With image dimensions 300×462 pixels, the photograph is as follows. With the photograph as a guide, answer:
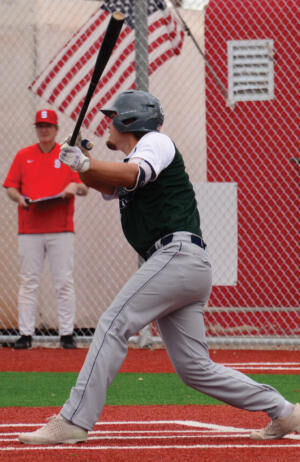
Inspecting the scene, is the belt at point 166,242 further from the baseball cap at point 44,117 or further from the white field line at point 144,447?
the baseball cap at point 44,117

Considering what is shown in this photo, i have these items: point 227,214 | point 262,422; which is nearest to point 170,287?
point 262,422

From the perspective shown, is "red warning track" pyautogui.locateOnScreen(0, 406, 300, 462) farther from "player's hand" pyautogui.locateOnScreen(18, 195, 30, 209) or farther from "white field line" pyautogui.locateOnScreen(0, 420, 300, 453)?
"player's hand" pyautogui.locateOnScreen(18, 195, 30, 209)

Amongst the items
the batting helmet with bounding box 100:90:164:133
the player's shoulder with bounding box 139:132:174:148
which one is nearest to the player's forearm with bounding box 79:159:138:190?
the player's shoulder with bounding box 139:132:174:148

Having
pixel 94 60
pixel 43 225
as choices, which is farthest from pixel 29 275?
pixel 94 60

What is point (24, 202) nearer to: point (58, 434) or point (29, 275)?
point (29, 275)

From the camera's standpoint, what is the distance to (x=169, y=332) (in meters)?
5.02

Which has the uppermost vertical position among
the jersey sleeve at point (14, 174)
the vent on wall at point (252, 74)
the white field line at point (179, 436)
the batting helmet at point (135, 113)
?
the vent on wall at point (252, 74)

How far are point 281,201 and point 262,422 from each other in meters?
5.01

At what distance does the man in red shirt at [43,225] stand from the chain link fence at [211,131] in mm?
937

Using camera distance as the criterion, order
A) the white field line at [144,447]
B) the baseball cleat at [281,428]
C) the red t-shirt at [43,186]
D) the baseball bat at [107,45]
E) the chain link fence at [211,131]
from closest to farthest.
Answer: the baseball bat at [107,45] < the white field line at [144,447] < the baseball cleat at [281,428] < the red t-shirt at [43,186] < the chain link fence at [211,131]

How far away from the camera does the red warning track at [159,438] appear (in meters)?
4.46

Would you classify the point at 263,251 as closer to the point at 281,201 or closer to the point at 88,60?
the point at 281,201

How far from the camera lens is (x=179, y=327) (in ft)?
16.3

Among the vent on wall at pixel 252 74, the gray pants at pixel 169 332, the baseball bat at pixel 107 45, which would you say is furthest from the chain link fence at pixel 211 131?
the baseball bat at pixel 107 45
